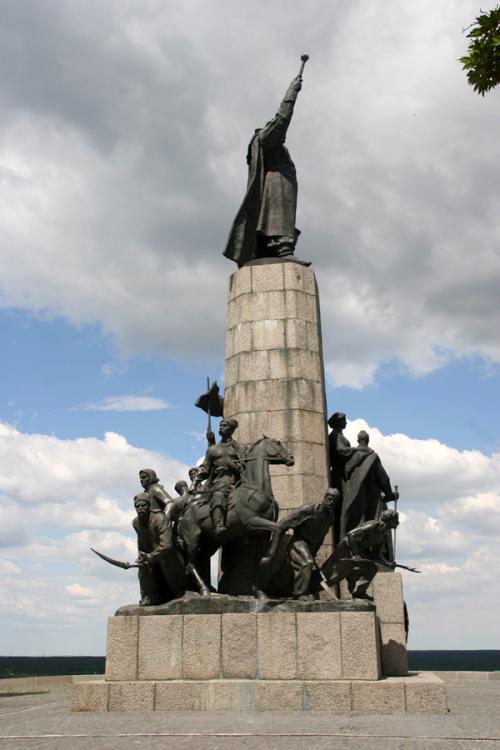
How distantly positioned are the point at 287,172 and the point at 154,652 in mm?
10078

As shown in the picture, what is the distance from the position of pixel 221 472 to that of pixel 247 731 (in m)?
4.54

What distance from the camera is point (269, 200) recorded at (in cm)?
1634

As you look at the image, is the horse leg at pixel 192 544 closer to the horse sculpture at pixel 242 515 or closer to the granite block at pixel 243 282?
the horse sculpture at pixel 242 515

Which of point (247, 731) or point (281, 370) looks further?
point (281, 370)

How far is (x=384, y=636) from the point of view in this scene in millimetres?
13117

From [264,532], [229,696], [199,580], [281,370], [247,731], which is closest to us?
[247,731]

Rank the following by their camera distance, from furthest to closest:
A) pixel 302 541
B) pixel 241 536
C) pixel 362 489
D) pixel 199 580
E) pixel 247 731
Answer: pixel 362 489, pixel 241 536, pixel 199 580, pixel 302 541, pixel 247 731

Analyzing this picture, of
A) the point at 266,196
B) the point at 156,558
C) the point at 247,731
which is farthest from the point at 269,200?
the point at 247,731

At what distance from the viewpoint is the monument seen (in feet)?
35.3

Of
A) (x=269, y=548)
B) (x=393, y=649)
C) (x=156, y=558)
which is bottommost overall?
(x=393, y=649)

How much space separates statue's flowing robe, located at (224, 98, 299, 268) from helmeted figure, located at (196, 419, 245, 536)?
14.1 ft

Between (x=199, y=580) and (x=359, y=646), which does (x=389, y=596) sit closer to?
(x=359, y=646)

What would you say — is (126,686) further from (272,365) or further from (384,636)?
(272,365)

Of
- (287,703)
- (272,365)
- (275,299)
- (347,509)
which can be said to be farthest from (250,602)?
(275,299)
